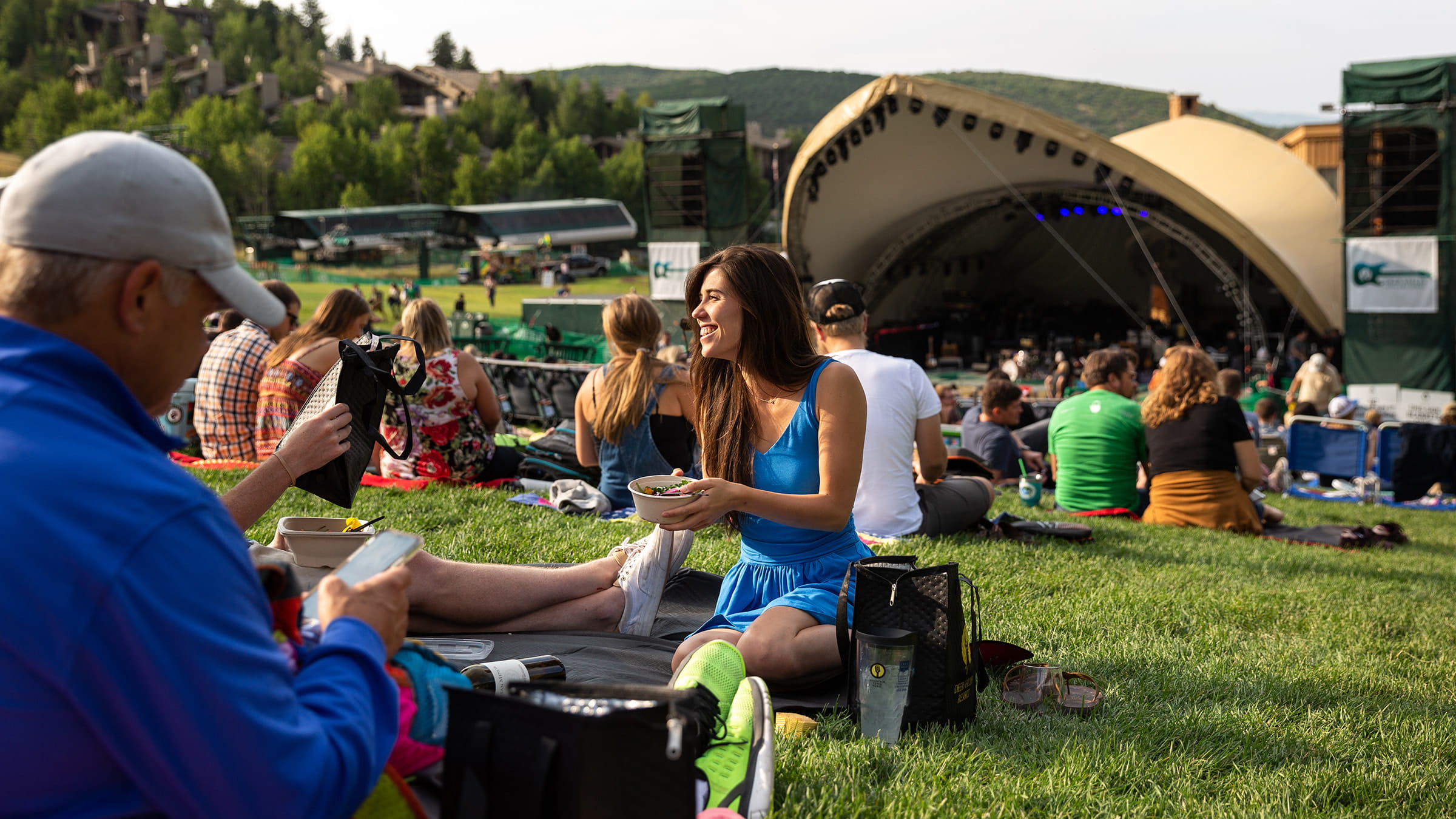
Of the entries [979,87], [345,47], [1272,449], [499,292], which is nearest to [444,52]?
[345,47]

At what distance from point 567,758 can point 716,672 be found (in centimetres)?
102

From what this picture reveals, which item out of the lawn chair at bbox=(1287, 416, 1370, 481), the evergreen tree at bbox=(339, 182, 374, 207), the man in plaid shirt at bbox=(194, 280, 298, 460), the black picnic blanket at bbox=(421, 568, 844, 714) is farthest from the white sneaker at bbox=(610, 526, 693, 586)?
the evergreen tree at bbox=(339, 182, 374, 207)

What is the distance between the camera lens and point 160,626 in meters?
1.19

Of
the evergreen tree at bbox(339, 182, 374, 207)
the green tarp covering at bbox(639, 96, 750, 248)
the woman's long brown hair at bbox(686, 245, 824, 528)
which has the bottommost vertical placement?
the woman's long brown hair at bbox(686, 245, 824, 528)

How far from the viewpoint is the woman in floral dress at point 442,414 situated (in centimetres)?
598

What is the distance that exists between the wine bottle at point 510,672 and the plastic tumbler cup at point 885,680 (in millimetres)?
786

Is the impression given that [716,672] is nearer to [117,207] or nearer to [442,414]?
[117,207]

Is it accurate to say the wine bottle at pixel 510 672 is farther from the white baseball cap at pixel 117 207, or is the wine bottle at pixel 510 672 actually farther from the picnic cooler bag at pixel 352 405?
the white baseball cap at pixel 117 207

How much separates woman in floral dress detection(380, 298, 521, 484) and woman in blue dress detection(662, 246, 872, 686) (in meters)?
3.00

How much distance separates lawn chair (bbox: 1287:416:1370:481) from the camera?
A: 11250 millimetres

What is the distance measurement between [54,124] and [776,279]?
313 feet

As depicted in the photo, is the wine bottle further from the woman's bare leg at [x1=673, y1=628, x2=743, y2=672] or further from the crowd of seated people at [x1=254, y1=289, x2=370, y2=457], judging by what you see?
the crowd of seated people at [x1=254, y1=289, x2=370, y2=457]

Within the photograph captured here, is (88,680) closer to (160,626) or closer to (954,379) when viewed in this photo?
(160,626)

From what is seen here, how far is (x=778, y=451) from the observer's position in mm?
3219
